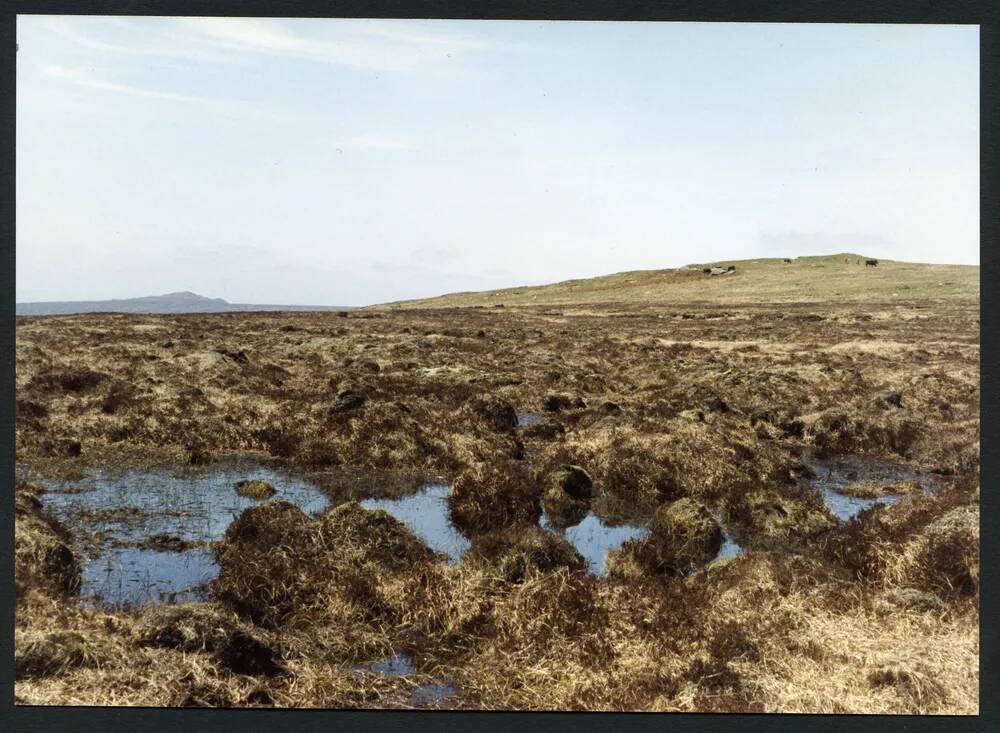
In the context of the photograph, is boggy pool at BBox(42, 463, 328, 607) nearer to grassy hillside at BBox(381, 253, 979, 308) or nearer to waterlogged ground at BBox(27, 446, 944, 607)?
waterlogged ground at BBox(27, 446, 944, 607)

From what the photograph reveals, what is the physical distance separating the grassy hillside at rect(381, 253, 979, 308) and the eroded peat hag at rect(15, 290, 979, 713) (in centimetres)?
4952

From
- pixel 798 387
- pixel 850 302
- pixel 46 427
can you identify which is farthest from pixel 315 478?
pixel 850 302

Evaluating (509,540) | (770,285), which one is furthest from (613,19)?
(770,285)

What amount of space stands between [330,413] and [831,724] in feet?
53.3

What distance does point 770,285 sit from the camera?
104 m

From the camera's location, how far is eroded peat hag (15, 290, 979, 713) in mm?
7973

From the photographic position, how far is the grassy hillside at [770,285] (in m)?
83.7

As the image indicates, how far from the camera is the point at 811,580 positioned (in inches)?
415

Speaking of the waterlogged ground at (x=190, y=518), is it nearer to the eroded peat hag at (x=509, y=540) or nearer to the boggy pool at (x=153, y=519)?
the boggy pool at (x=153, y=519)

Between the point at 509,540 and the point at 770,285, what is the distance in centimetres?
10076

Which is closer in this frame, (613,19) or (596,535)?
(613,19)

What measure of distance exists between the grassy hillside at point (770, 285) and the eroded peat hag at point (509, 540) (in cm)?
4952

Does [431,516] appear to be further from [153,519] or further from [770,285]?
[770,285]

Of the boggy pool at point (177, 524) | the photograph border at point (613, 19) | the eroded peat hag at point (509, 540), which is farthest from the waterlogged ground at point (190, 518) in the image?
the photograph border at point (613, 19)
